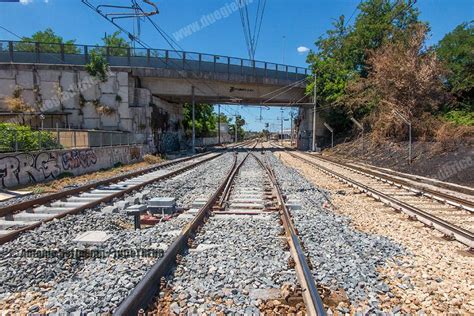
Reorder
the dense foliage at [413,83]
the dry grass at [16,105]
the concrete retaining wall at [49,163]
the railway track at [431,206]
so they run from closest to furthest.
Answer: the railway track at [431,206]
the concrete retaining wall at [49,163]
the dense foliage at [413,83]
the dry grass at [16,105]

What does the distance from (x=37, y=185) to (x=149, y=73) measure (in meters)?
20.9

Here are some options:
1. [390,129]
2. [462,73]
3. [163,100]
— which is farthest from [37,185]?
[462,73]

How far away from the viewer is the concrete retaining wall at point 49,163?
13016 mm

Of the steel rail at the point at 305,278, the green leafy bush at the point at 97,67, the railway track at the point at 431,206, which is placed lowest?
the railway track at the point at 431,206

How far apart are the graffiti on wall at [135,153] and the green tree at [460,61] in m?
23.9

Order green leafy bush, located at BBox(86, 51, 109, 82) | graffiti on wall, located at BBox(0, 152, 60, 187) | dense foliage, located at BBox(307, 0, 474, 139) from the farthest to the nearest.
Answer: green leafy bush, located at BBox(86, 51, 109, 82), dense foliage, located at BBox(307, 0, 474, 139), graffiti on wall, located at BBox(0, 152, 60, 187)

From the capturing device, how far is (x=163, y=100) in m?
38.5

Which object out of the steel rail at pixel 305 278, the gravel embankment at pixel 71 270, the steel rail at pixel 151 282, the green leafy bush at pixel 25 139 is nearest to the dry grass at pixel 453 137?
the steel rail at pixel 305 278

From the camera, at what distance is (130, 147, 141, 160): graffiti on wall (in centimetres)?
2547

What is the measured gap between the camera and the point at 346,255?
5348 mm

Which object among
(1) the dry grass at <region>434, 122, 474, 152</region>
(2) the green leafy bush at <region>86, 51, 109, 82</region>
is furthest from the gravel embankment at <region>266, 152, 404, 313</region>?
(2) the green leafy bush at <region>86, 51, 109, 82</region>

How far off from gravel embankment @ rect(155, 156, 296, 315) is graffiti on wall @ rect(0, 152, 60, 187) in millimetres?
9991

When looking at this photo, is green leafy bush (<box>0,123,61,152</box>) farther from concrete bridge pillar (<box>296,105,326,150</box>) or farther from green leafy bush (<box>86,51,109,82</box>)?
concrete bridge pillar (<box>296,105,326,150</box>)

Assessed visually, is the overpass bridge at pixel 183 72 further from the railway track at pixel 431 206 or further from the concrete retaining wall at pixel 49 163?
the railway track at pixel 431 206
